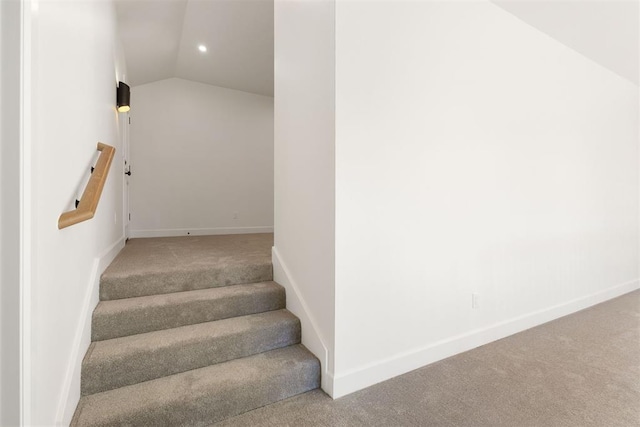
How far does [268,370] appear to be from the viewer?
1.67 meters

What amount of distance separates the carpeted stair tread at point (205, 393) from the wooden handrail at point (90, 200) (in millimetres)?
858

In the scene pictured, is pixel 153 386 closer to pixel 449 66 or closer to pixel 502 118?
pixel 449 66

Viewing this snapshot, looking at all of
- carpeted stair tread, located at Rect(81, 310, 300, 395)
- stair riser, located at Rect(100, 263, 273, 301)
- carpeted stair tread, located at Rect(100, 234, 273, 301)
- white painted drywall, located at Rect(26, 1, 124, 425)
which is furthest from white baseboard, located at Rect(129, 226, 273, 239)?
carpeted stair tread, located at Rect(81, 310, 300, 395)

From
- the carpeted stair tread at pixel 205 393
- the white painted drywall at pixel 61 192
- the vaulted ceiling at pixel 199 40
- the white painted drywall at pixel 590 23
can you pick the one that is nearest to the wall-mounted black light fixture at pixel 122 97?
the vaulted ceiling at pixel 199 40

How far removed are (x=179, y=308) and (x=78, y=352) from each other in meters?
0.53

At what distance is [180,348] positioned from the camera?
1650mm

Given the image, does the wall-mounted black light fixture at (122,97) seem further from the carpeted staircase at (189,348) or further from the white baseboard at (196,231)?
the white baseboard at (196,231)

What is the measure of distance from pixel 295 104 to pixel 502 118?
1685 millimetres

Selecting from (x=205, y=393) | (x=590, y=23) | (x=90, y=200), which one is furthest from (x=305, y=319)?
(x=590, y=23)

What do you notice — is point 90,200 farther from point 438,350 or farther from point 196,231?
point 196,231

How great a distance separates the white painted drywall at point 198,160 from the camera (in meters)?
4.51

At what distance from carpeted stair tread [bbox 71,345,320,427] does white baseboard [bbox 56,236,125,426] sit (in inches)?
3.2

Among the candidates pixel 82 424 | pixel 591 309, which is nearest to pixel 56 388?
Result: pixel 82 424

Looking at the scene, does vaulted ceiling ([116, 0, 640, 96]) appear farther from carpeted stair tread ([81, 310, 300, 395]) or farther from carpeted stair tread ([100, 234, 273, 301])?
carpeted stair tread ([81, 310, 300, 395])
